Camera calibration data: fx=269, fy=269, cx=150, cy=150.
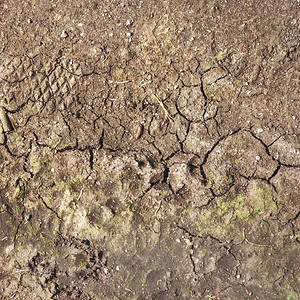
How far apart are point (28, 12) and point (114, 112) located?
4.62ft

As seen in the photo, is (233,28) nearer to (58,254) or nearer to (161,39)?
(161,39)

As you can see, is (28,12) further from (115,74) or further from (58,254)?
(58,254)

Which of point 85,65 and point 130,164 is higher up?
point 85,65

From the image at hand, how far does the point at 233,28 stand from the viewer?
2.60 meters

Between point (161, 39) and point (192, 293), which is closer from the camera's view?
point (192, 293)

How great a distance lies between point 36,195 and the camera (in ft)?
8.77

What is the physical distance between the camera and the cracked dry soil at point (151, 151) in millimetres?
2490

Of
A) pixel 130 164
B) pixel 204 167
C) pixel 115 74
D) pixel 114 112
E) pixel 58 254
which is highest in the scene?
pixel 115 74

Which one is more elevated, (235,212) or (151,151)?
(151,151)

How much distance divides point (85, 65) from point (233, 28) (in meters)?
1.49

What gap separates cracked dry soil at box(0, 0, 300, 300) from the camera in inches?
98.0

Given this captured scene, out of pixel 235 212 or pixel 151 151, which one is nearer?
pixel 235 212

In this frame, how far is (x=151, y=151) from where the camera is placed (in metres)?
2.61

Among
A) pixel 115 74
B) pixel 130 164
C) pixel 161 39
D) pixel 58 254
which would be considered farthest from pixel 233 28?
pixel 58 254
